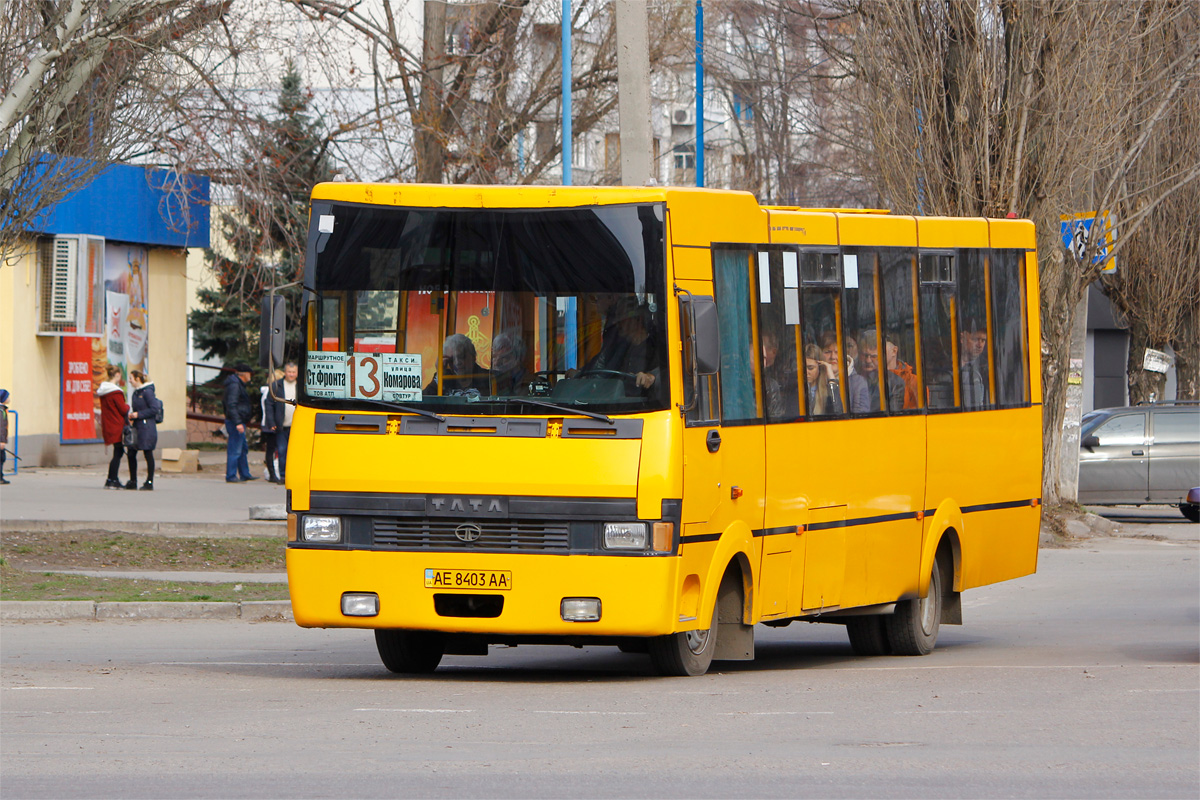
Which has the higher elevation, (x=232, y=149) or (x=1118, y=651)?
(x=232, y=149)

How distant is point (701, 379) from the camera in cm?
1045

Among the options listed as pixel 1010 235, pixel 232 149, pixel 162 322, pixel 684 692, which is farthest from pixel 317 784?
pixel 162 322

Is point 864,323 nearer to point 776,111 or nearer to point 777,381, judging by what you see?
point 777,381

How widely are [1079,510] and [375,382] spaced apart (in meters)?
18.4

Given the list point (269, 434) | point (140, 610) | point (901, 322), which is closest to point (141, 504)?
point (269, 434)

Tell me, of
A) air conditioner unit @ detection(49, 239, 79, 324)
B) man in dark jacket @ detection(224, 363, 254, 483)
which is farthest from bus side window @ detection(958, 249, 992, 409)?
air conditioner unit @ detection(49, 239, 79, 324)

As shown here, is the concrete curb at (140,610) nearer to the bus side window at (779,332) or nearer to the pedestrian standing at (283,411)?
the bus side window at (779,332)

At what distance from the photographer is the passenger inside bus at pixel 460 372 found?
10.3 m

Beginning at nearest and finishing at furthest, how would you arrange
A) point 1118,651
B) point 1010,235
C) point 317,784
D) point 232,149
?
point 317,784, point 1118,651, point 1010,235, point 232,149

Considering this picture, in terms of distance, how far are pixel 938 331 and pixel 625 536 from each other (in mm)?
4170

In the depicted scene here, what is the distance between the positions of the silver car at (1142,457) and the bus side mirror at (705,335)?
19.5 m

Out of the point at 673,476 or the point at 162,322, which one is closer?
the point at 673,476

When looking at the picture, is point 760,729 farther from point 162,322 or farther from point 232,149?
point 162,322

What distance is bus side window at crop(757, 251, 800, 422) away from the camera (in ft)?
37.2
